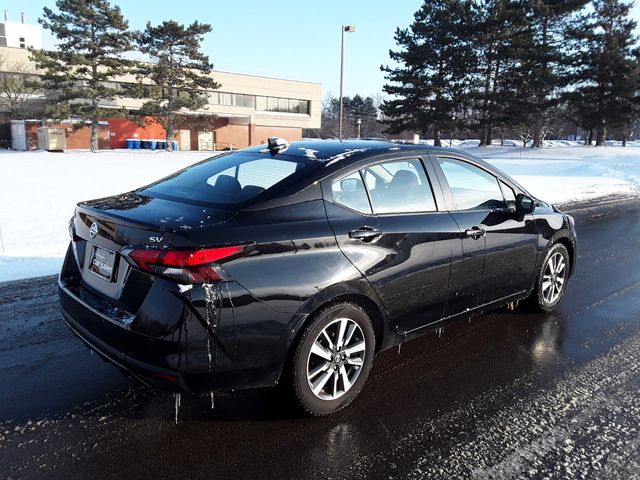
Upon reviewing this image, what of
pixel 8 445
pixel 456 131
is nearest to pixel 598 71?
pixel 456 131

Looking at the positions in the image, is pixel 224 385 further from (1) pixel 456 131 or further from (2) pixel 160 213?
(1) pixel 456 131

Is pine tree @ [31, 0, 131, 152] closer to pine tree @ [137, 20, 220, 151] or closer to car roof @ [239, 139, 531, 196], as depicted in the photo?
pine tree @ [137, 20, 220, 151]

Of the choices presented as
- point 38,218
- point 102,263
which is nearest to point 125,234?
point 102,263

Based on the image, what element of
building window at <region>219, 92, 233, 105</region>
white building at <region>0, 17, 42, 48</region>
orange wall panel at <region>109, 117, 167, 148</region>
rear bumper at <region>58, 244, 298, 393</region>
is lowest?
rear bumper at <region>58, 244, 298, 393</region>

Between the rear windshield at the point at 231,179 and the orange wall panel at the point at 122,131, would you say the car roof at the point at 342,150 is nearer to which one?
the rear windshield at the point at 231,179

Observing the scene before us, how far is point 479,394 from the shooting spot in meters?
3.48

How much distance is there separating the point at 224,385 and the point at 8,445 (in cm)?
121

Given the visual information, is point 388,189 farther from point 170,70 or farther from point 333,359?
point 170,70

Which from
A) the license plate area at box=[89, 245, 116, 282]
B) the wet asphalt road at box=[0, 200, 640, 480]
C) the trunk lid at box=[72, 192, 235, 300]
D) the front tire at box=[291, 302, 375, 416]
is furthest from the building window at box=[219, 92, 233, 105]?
the front tire at box=[291, 302, 375, 416]

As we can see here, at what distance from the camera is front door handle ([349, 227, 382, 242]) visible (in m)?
3.18

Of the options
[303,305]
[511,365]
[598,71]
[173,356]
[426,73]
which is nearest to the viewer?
[173,356]

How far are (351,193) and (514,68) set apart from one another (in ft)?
129

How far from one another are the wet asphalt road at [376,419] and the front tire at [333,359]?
0.46 ft

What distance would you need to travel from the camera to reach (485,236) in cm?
402
